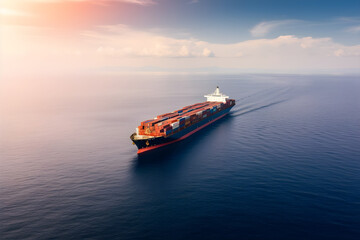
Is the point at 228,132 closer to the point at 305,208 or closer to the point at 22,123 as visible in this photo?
the point at 305,208

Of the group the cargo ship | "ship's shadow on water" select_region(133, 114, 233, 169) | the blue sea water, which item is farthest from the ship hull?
the blue sea water

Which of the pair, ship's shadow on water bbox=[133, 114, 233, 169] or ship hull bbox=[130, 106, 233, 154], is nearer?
ship's shadow on water bbox=[133, 114, 233, 169]

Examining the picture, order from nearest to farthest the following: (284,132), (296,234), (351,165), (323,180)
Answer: (296,234)
(323,180)
(351,165)
(284,132)

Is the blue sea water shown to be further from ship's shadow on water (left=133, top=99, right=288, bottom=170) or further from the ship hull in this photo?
the ship hull

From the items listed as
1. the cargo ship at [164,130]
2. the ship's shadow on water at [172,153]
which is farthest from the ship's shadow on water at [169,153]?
the cargo ship at [164,130]

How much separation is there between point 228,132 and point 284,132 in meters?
19.6

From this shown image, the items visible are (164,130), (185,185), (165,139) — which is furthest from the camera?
(165,139)

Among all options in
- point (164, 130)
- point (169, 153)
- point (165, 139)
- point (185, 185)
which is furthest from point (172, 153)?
point (185, 185)

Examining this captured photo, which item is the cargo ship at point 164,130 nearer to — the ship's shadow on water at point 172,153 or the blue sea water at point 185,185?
the ship's shadow on water at point 172,153

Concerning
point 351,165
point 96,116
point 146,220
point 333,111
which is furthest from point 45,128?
point 333,111

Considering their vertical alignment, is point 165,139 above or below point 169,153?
above

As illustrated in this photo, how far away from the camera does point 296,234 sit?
1094 inches

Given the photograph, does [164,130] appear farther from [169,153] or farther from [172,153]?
[172,153]

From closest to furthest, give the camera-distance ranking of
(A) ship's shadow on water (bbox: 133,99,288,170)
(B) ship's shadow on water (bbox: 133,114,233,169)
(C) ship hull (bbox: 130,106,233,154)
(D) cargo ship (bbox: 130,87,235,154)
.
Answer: (A) ship's shadow on water (bbox: 133,99,288,170)
(B) ship's shadow on water (bbox: 133,114,233,169)
(C) ship hull (bbox: 130,106,233,154)
(D) cargo ship (bbox: 130,87,235,154)
